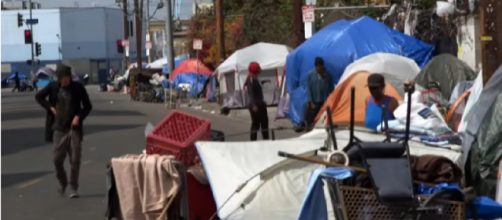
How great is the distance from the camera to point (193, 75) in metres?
50.9

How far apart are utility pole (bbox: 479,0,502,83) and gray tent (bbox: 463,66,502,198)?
2.62ft

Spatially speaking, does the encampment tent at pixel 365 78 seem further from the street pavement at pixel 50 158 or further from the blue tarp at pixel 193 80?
the blue tarp at pixel 193 80

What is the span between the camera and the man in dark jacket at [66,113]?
1345 cm

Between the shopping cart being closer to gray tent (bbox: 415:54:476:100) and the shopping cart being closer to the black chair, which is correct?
the black chair

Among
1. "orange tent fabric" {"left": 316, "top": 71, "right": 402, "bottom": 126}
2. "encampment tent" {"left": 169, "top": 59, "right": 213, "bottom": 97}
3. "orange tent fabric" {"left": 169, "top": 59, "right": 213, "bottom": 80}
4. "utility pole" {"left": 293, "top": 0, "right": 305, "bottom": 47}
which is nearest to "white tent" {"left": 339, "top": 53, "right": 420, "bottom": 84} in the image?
"orange tent fabric" {"left": 316, "top": 71, "right": 402, "bottom": 126}

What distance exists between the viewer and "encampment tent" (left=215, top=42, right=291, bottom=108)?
36.2m

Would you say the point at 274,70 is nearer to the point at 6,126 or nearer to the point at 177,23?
the point at 6,126

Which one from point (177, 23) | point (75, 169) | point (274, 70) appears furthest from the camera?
point (177, 23)

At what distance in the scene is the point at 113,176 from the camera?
9062 mm

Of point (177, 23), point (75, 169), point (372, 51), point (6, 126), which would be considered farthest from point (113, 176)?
point (177, 23)

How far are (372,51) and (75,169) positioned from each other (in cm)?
1162

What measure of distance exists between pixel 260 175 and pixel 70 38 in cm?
11244

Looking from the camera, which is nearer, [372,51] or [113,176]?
[113,176]

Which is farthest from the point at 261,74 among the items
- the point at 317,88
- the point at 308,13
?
the point at 317,88
